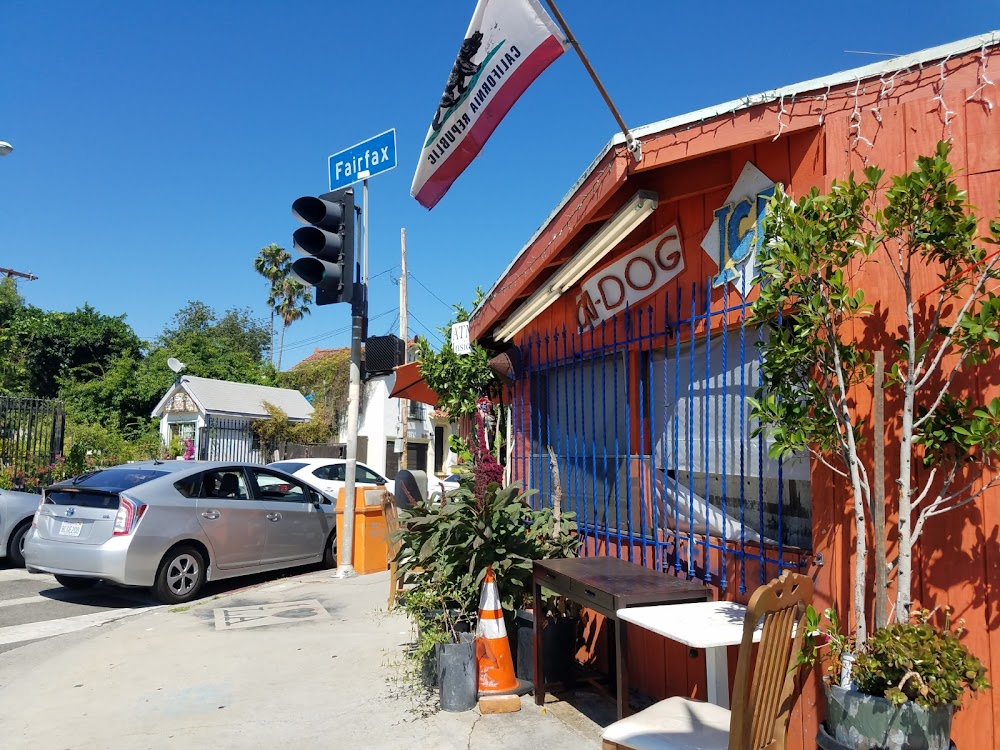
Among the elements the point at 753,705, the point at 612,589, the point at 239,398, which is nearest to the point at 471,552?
the point at 612,589

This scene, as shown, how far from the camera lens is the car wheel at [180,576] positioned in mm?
7633

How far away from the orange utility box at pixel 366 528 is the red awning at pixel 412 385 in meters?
1.24

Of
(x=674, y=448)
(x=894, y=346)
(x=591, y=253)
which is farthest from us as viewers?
(x=591, y=253)

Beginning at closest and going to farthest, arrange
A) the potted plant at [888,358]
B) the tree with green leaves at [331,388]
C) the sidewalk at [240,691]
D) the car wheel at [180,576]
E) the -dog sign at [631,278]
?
the potted plant at [888,358], the sidewalk at [240,691], the -dog sign at [631,278], the car wheel at [180,576], the tree with green leaves at [331,388]

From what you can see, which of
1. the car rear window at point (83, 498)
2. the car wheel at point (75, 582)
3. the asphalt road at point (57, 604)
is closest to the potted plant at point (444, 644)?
the asphalt road at point (57, 604)

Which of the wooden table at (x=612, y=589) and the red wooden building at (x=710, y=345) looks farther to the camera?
the wooden table at (x=612, y=589)

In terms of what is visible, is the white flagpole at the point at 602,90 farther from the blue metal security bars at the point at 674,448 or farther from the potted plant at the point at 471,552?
the potted plant at the point at 471,552

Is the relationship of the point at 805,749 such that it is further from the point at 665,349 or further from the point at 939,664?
the point at 665,349

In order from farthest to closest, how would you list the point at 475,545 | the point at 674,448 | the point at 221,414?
the point at 221,414 < the point at 475,545 < the point at 674,448

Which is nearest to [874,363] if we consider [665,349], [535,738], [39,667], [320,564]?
[665,349]

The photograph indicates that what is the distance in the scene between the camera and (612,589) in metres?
3.57

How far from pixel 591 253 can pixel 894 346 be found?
2057 mm

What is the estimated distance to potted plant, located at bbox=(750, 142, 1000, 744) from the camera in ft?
8.65

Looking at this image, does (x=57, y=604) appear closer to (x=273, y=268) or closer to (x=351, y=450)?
(x=351, y=450)
